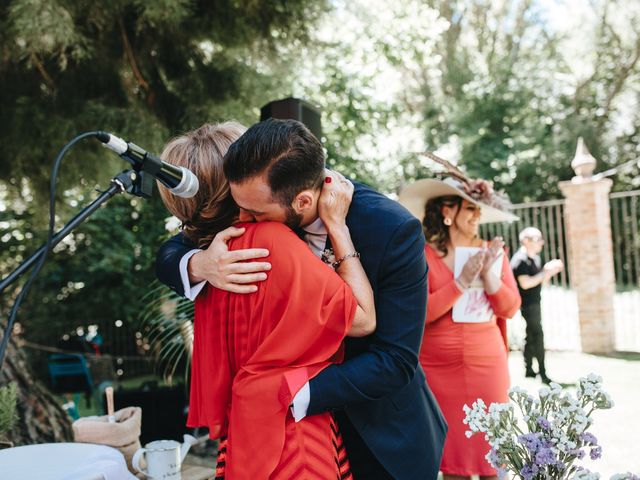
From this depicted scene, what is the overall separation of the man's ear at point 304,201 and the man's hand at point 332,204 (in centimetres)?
A: 3

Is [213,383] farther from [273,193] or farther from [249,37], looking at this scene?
[249,37]

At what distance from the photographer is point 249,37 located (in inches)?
188

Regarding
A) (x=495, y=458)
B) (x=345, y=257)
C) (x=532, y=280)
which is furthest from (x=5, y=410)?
(x=532, y=280)

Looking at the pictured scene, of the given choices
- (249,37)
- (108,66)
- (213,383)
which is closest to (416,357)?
(213,383)

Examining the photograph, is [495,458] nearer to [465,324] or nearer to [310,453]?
[310,453]

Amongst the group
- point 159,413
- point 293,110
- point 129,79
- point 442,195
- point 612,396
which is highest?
point 129,79

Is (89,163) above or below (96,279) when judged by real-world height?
above

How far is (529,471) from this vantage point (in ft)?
4.52

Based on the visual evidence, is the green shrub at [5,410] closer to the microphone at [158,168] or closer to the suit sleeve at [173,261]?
the suit sleeve at [173,261]

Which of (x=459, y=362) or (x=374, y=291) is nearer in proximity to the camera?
(x=374, y=291)

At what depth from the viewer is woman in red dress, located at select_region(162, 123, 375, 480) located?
4.05 ft

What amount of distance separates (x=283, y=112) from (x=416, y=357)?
2328 millimetres

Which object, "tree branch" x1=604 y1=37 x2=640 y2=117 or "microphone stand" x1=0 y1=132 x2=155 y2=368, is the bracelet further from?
"tree branch" x1=604 y1=37 x2=640 y2=117

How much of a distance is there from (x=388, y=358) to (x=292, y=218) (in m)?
0.40
